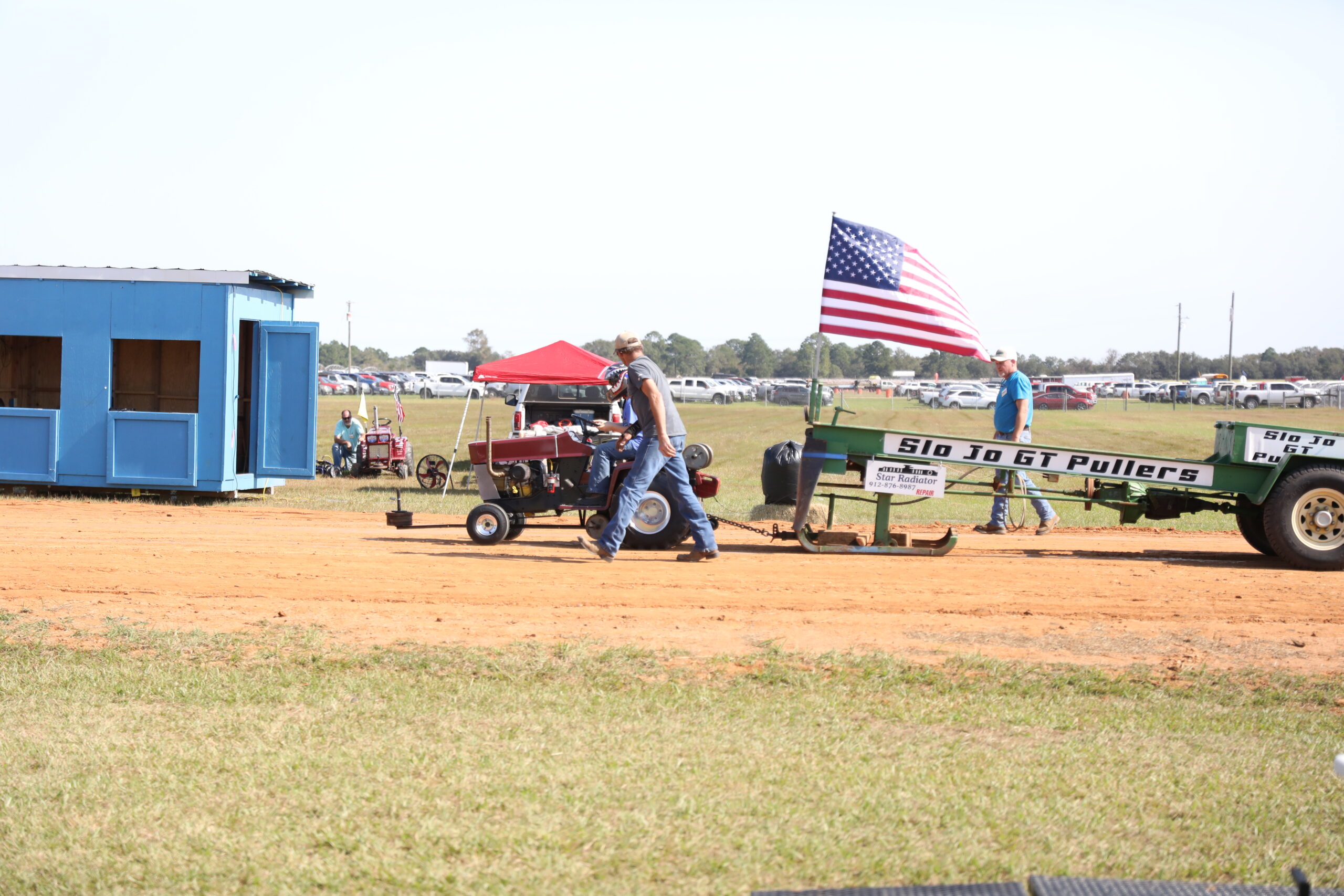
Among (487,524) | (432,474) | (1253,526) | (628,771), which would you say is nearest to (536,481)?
(487,524)

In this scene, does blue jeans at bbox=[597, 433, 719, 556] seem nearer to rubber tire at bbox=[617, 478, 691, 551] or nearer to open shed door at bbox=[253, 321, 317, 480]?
rubber tire at bbox=[617, 478, 691, 551]

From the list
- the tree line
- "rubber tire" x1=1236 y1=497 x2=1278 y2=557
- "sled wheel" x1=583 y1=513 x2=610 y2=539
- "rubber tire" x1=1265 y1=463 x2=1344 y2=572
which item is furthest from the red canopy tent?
the tree line

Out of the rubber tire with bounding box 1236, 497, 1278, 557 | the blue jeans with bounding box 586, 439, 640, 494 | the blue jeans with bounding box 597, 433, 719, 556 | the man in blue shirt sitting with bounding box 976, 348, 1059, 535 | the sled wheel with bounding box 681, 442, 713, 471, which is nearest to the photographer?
A: the blue jeans with bounding box 597, 433, 719, 556

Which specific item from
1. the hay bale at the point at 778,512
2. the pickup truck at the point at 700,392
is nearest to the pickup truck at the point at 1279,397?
the pickup truck at the point at 700,392

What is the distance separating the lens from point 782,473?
14.2 meters

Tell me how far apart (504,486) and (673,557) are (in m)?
1.97

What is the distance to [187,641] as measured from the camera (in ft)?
23.4

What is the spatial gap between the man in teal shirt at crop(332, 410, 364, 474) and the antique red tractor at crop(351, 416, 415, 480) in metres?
0.36

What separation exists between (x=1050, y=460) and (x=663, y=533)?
338cm

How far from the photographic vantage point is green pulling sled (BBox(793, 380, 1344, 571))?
10180 millimetres

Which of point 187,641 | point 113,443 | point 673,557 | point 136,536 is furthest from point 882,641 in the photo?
point 113,443

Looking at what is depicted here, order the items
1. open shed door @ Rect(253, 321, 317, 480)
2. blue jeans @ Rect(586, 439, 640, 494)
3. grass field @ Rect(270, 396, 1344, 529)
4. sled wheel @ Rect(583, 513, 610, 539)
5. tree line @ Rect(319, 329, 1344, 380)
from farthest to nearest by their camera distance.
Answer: tree line @ Rect(319, 329, 1344, 380) < open shed door @ Rect(253, 321, 317, 480) < grass field @ Rect(270, 396, 1344, 529) < sled wheel @ Rect(583, 513, 610, 539) < blue jeans @ Rect(586, 439, 640, 494)

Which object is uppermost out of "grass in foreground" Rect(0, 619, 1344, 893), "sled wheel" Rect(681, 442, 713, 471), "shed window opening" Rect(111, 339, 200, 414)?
"shed window opening" Rect(111, 339, 200, 414)

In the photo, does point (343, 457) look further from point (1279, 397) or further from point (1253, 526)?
point (1279, 397)
